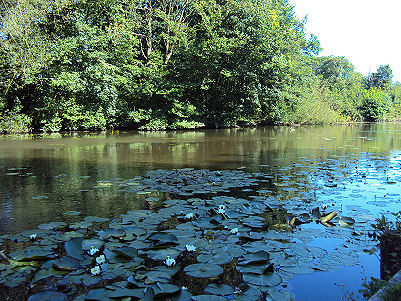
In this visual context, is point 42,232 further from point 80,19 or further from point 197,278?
point 80,19

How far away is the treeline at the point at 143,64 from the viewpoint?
1734cm

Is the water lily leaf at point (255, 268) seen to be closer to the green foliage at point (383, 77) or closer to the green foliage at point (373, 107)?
the green foliage at point (373, 107)

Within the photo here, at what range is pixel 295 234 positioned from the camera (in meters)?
3.11

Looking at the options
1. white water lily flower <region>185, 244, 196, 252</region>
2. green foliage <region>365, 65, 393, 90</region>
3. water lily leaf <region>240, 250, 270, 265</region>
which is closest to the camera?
water lily leaf <region>240, 250, 270, 265</region>

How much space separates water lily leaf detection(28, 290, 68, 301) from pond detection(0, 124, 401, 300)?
0.77 meters

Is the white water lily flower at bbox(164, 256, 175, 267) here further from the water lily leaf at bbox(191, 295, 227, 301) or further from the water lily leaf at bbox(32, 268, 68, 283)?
the water lily leaf at bbox(32, 268, 68, 283)

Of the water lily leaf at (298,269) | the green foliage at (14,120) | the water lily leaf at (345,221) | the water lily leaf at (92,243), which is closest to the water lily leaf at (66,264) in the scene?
the water lily leaf at (92,243)

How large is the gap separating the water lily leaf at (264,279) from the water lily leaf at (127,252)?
36.6 inches

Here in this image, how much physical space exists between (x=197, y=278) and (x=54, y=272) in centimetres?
109

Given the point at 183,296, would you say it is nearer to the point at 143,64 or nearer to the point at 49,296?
the point at 49,296

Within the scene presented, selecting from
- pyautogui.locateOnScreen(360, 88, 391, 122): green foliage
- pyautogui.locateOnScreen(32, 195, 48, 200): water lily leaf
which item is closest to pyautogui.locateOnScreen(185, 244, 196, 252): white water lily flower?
pyautogui.locateOnScreen(32, 195, 48, 200): water lily leaf

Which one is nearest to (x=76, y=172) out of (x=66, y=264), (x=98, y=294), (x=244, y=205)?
(x=244, y=205)

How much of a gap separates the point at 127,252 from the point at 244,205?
1844 millimetres

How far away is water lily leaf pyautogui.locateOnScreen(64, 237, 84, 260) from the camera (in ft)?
8.02
